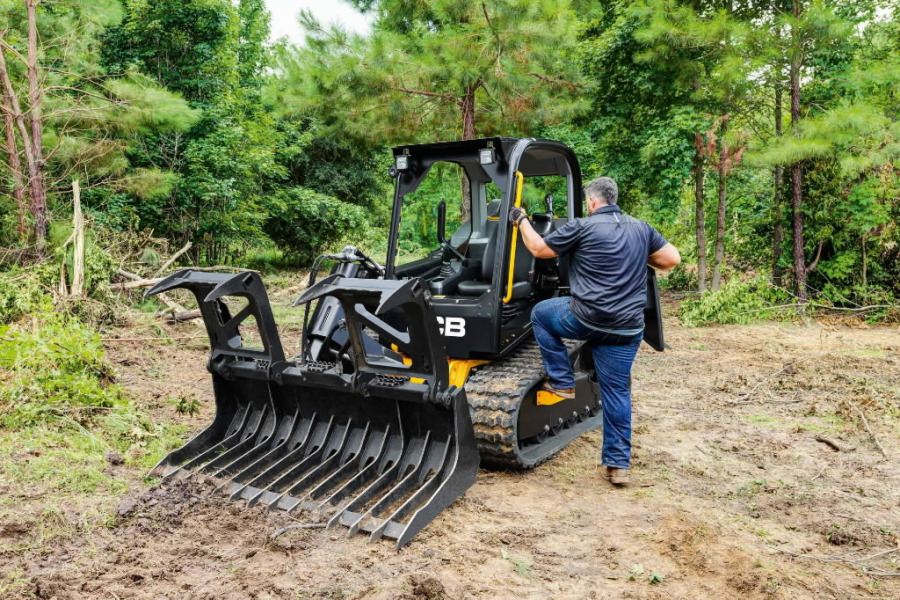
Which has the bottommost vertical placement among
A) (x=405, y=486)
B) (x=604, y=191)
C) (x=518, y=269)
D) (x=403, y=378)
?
(x=405, y=486)

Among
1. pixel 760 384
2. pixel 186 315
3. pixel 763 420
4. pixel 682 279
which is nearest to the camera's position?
pixel 763 420

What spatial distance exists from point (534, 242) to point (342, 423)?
5.20ft

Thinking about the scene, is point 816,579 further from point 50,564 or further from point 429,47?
point 429,47

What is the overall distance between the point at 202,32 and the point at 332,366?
502 inches

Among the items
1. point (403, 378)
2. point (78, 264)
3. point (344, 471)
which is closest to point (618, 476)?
point (403, 378)

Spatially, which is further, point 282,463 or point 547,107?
point 547,107

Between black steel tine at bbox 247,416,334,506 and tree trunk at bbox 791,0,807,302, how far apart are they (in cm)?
936

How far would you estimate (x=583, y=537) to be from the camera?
344 cm

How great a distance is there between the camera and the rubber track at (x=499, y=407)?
13.3ft

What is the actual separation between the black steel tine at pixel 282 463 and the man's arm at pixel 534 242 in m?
1.59

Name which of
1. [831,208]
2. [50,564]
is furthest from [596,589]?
[831,208]

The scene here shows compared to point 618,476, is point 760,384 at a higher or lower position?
lower

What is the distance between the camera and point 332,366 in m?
3.96

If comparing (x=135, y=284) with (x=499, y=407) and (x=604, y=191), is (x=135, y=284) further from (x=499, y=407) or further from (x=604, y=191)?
(x=604, y=191)
